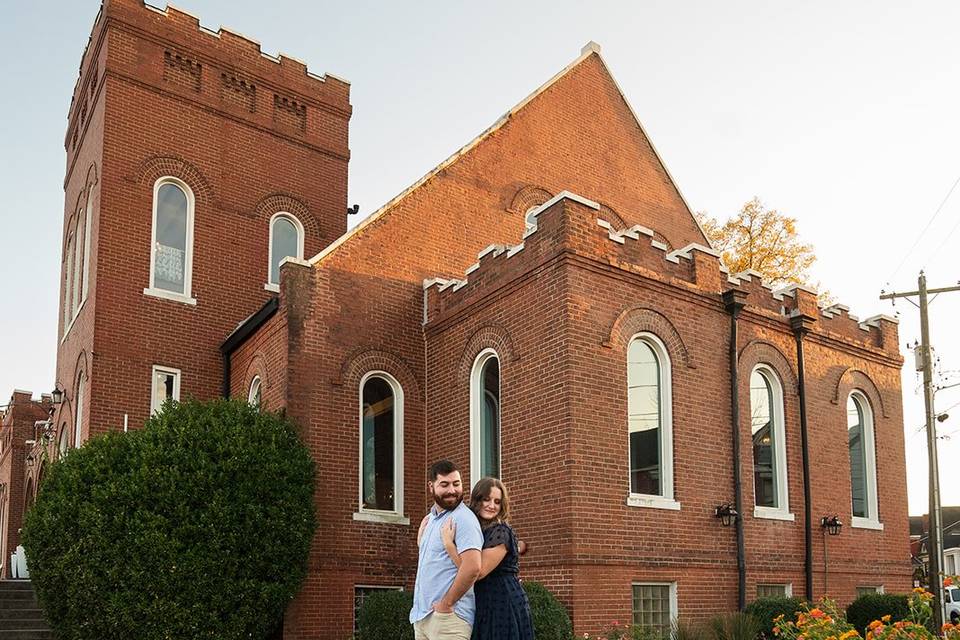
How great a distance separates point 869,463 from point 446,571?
14.4 meters

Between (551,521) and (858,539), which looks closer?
(551,521)

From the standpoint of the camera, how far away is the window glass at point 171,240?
62.3ft

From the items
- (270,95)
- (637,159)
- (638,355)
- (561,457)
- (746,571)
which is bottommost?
(746,571)

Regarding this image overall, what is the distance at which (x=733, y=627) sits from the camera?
13.0 metres

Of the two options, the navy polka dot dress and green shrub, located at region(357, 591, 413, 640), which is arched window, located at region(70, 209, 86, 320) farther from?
the navy polka dot dress

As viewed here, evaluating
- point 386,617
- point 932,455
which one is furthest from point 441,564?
point 932,455

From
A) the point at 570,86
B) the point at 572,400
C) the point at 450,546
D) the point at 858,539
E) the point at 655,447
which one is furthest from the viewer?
the point at 570,86

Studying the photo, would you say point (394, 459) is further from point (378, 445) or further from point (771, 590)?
point (771, 590)

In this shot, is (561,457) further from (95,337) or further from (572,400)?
(95,337)

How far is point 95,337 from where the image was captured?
17812 millimetres

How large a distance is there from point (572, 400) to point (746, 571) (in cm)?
443

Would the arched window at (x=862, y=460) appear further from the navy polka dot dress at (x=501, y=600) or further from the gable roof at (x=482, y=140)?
the navy polka dot dress at (x=501, y=600)

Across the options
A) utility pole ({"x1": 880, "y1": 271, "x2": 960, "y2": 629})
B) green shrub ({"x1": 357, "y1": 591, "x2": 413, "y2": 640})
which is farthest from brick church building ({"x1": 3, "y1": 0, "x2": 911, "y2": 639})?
utility pole ({"x1": 880, "y1": 271, "x2": 960, "y2": 629})

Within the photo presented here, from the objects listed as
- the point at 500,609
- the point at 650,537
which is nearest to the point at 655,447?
the point at 650,537
